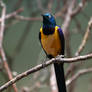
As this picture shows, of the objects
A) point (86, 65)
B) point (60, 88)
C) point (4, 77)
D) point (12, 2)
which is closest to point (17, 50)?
point (4, 77)

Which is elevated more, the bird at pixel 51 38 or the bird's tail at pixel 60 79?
the bird at pixel 51 38

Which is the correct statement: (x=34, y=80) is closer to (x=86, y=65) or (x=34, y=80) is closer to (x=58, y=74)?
(x=86, y=65)

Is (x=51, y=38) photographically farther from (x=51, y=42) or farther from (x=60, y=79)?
(x=60, y=79)

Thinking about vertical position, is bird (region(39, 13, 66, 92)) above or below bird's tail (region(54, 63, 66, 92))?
above

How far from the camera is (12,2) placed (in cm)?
384

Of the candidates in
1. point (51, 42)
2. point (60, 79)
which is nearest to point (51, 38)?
point (51, 42)

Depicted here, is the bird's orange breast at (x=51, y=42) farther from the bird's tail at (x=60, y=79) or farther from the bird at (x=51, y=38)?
the bird's tail at (x=60, y=79)

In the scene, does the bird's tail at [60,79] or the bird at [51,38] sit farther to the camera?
the bird at [51,38]

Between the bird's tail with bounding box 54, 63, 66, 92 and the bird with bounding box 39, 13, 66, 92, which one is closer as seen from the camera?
the bird's tail with bounding box 54, 63, 66, 92

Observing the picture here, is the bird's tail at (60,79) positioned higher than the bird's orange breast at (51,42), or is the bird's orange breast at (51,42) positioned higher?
the bird's orange breast at (51,42)

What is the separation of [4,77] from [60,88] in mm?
1866

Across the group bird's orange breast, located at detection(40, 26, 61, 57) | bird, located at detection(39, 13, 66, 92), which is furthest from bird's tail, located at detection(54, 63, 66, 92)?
bird's orange breast, located at detection(40, 26, 61, 57)

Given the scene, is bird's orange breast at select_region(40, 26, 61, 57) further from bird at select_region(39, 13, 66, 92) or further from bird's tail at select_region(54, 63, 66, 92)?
bird's tail at select_region(54, 63, 66, 92)

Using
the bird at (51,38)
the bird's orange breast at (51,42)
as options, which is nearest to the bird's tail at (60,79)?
the bird at (51,38)
